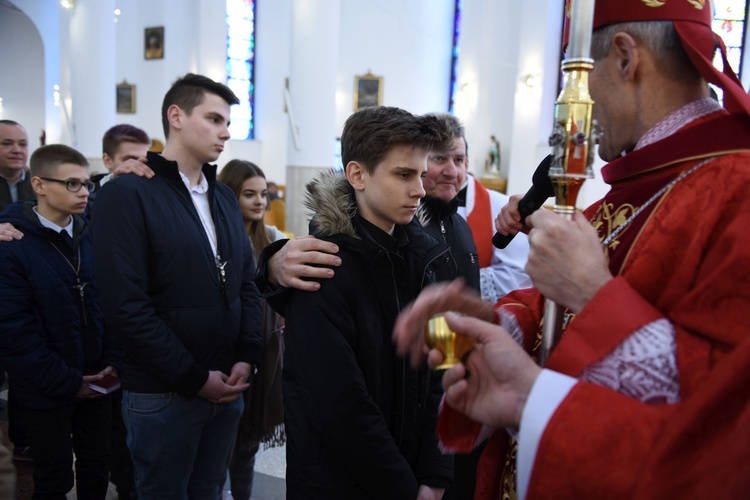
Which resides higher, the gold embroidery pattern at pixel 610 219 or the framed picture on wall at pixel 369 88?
the framed picture on wall at pixel 369 88

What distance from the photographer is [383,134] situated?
1836mm

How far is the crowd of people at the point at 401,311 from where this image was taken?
0.90 m

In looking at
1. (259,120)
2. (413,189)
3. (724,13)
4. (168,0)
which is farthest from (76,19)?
(724,13)

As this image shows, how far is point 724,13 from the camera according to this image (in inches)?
498

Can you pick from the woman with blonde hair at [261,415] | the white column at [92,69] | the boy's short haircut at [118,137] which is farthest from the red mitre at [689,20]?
the white column at [92,69]

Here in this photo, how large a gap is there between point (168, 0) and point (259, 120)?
4.08m

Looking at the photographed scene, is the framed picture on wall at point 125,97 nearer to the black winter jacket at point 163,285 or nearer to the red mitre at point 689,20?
the black winter jacket at point 163,285

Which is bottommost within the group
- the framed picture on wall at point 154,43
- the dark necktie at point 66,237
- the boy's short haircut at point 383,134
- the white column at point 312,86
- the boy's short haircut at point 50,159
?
the dark necktie at point 66,237

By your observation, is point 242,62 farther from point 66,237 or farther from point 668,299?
point 668,299

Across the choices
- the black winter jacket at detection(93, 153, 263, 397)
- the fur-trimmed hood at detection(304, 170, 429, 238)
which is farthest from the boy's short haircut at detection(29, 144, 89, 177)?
the fur-trimmed hood at detection(304, 170, 429, 238)

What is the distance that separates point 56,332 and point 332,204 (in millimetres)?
1785

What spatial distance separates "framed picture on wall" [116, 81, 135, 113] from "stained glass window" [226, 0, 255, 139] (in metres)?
2.99

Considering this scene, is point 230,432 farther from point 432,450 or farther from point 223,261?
point 432,450

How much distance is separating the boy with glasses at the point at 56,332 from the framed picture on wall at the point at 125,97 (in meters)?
15.4
